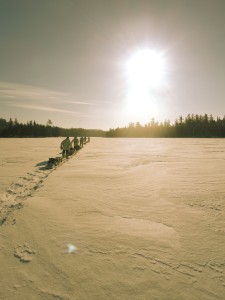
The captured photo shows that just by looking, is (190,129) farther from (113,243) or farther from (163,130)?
(113,243)

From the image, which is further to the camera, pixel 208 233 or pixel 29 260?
pixel 208 233

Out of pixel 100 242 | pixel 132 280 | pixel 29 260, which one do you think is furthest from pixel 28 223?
pixel 132 280

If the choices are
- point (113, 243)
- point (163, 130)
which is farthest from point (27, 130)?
point (113, 243)

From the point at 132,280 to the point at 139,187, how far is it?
15.6ft

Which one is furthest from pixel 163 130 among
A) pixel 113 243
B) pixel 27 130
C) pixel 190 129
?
pixel 113 243

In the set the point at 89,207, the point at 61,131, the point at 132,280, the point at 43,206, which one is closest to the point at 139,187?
the point at 89,207

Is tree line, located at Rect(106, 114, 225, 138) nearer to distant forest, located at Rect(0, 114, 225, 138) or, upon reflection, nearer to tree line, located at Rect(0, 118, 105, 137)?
distant forest, located at Rect(0, 114, 225, 138)

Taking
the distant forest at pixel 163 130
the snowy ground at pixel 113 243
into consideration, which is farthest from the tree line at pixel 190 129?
the snowy ground at pixel 113 243

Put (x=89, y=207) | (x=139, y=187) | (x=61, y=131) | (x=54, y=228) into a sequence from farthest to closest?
(x=61, y=131) → (x=139, y=187) → (x=89, y=207) → (x=54, y=228)

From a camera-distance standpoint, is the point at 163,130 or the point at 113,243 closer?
the point at 113,243

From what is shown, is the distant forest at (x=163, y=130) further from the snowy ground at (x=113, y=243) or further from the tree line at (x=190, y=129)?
the snowy ground at (x=113, y=243)

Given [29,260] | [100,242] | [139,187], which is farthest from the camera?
[139,187]

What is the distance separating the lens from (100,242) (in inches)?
158

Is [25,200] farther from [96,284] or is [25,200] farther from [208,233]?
[208,233]
